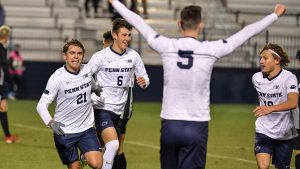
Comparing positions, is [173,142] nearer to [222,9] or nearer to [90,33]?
[90,33]

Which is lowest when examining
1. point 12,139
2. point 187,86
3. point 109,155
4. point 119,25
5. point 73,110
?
point 12,139

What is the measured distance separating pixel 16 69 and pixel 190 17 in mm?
21356

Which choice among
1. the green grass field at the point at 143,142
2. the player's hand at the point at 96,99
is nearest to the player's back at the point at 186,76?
the player's hand at the point at 96,99

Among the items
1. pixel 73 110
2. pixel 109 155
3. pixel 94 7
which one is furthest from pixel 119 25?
pixel 94 7

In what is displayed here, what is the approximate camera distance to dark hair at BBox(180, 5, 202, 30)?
28.0ft

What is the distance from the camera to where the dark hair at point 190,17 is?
8531 millimetres

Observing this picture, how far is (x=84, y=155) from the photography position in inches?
443

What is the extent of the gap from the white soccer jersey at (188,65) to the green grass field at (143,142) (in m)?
5.86

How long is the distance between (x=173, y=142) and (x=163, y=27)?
25.0 metres

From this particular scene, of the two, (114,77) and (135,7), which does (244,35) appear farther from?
(135,7)

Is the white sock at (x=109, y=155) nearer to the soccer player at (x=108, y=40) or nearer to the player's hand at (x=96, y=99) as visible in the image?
the player's hand at (x=96, y=99)

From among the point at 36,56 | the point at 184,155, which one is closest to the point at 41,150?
the point at 184,155

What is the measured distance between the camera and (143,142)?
59.9ft

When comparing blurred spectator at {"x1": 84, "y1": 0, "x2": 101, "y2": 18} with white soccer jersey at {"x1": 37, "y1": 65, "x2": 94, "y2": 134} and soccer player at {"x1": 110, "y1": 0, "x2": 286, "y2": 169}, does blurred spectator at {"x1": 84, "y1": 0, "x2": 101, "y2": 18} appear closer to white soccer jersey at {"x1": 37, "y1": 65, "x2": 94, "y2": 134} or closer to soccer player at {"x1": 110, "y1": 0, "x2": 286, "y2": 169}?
white soccer jersey at {"x1": 37, "y1": 65, "x2": 94, "y2": 134}
